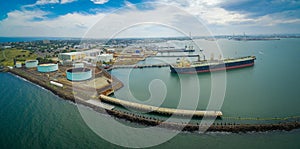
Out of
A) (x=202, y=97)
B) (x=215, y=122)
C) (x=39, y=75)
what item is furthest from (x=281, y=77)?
(x=39, y=75)

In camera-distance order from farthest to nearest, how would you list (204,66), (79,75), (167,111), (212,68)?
(212,68) < (204,66) < (79,75) < (167,111)

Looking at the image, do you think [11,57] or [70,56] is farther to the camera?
[11,57]

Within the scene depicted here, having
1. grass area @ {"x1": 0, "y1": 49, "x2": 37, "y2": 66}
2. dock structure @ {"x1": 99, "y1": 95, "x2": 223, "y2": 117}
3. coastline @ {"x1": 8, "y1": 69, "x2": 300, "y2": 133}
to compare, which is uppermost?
grass area @ {"x1": 0, "y1": 49, "x2": 37, "y2": 66}

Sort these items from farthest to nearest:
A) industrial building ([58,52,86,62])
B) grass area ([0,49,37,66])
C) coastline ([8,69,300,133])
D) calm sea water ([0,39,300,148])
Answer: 1. industrial building ([58,52,86,62])
2. grass area ([0,49,37,66])
3. coastline ([8,69,300,133])
4. calm sea water ([0,39,300,148])

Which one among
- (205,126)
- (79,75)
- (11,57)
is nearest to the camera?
(205,126)

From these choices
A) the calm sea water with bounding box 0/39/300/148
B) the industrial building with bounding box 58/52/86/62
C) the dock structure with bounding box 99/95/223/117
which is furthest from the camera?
the industrial building with bounding box 58/52/86/62

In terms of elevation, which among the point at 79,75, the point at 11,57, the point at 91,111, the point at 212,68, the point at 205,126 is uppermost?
the point at 11,57

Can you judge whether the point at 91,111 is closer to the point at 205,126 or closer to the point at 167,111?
the point at 167,111

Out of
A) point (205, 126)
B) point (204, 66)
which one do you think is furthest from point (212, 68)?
point (205, 126)

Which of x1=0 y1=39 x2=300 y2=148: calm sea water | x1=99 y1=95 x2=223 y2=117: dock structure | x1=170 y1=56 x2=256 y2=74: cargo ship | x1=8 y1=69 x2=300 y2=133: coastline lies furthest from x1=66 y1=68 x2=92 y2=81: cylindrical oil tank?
x1=170 y1=56 x2=256 y2=74: cargo ship

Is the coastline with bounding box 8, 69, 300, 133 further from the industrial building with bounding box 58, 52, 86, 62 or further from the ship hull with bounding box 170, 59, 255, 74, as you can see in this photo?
→ the industrial building with bounding box 58, 52, 86, 62

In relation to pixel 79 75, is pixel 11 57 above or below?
above
